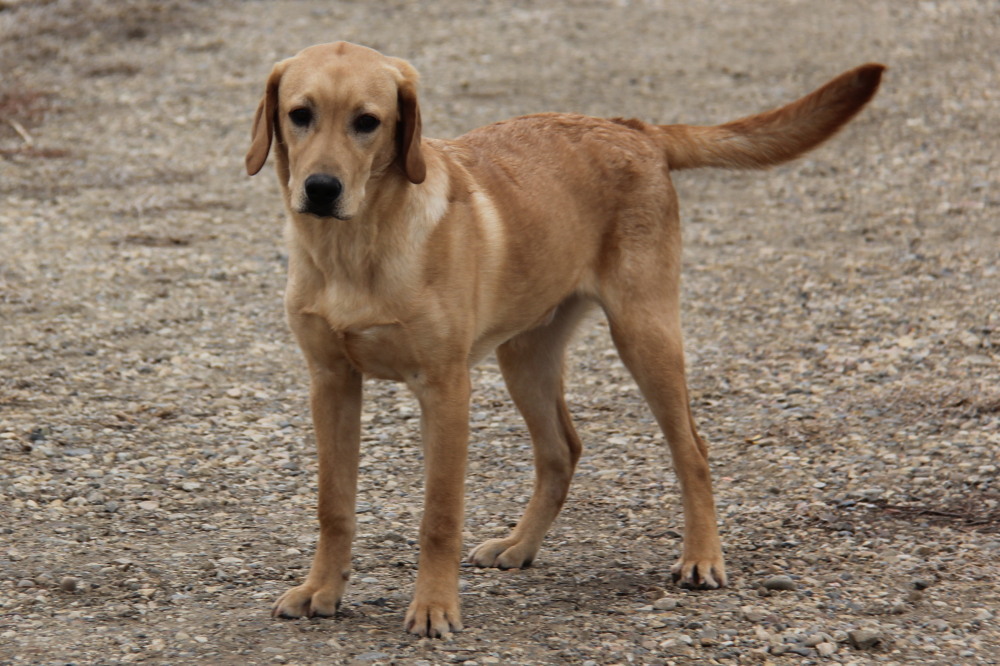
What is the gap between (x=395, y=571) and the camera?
190 inches

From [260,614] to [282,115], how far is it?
5.44 ft

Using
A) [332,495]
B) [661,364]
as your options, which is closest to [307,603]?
[332,495]

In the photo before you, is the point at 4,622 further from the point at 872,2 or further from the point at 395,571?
the point at 872,2

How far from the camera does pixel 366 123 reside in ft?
13.1

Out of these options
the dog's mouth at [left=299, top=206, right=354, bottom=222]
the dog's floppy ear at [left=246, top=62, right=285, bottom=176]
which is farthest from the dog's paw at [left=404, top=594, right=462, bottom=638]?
the dog's floppy ear at [left=246, top=62, right=285, bottom=176]

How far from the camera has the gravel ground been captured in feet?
14.2

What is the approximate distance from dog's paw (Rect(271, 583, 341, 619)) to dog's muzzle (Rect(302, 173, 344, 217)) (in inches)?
50.9

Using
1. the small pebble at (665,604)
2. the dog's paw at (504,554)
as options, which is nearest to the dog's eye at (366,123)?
the dog's paw at (504,554)

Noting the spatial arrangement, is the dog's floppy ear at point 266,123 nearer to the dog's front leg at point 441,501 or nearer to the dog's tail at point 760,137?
the dog's front leg at point 441,501

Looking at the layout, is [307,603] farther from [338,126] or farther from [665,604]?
[338,126]

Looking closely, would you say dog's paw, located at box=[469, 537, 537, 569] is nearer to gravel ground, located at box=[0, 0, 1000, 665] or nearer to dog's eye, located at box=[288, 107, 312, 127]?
gravel ground, located at box=[0, 0, 1000, 665]

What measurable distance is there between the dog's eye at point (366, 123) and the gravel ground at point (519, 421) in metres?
1.62

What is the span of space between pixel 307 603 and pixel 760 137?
8.32 feet

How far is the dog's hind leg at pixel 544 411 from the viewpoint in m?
4.99
